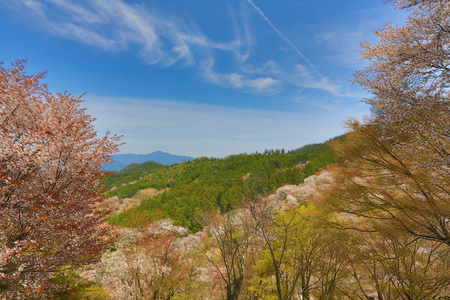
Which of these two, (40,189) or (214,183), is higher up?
(40,189)

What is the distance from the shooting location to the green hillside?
20.1 m

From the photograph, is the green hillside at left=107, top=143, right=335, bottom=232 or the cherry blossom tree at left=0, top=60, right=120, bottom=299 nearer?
the cherry blossom tree at left=0, top=60, right=120, bottom=299

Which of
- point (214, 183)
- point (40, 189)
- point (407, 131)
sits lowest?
point (214, 183)

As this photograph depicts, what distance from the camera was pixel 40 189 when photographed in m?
5.11

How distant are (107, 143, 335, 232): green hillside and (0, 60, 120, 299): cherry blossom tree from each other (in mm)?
6609

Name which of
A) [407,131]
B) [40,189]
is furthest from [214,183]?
[407,131]

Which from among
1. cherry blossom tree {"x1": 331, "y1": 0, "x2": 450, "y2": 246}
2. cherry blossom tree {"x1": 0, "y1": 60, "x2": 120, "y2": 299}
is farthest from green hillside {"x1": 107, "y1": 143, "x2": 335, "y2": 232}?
cherry blossom tree {"x1": 0, "y1": 60, "x2": 120, "y2": 299}

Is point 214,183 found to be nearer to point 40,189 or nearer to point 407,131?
point 40,189

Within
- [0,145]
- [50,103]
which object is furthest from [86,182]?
[50,103]

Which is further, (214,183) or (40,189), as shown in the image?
(214,183)

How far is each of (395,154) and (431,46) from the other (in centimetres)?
371

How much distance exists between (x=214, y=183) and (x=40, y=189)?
6639 centimetres

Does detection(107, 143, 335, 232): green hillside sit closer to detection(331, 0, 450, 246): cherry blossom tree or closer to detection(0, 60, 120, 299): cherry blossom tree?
detection(331, 0, 450, 246): cherry blossom tree

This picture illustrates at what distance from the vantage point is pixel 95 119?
7.30 m
